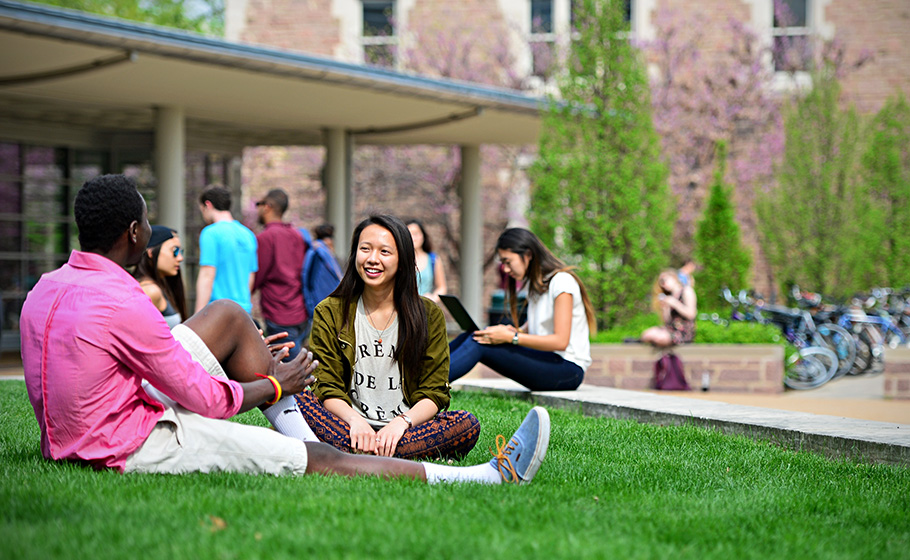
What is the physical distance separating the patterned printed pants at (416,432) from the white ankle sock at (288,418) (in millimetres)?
206

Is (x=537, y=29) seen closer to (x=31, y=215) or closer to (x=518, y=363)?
(x=31, y=215)

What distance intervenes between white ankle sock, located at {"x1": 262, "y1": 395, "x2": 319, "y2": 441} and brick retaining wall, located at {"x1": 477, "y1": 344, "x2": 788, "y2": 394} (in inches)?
271

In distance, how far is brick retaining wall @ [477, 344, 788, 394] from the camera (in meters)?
11.4

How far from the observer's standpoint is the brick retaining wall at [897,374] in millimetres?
10891

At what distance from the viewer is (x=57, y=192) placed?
47.0 feet

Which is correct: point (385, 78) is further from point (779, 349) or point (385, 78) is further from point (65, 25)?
point (779, 349)

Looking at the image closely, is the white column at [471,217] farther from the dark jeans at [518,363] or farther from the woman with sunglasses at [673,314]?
the dark jeans at [518,363]

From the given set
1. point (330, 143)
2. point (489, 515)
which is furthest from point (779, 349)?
point (489, 515)

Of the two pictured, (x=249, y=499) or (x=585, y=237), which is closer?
(x=249, y=499)

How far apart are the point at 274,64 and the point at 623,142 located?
455 centimetres

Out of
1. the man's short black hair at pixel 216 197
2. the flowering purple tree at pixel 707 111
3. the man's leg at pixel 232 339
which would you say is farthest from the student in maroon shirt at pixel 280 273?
the flowering purple tree at pixel 707 111

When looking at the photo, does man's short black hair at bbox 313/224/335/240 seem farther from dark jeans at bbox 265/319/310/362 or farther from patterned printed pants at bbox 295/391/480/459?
patterned printed pants at bbox 295/391/480/459

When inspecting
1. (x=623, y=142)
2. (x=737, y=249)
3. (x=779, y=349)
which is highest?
(x=623, y=142)

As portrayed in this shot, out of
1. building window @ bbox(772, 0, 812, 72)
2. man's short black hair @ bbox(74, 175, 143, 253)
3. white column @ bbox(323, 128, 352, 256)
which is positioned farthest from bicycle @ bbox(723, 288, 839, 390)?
man's short black hair @ bbox(74, 175, 143, 253)
